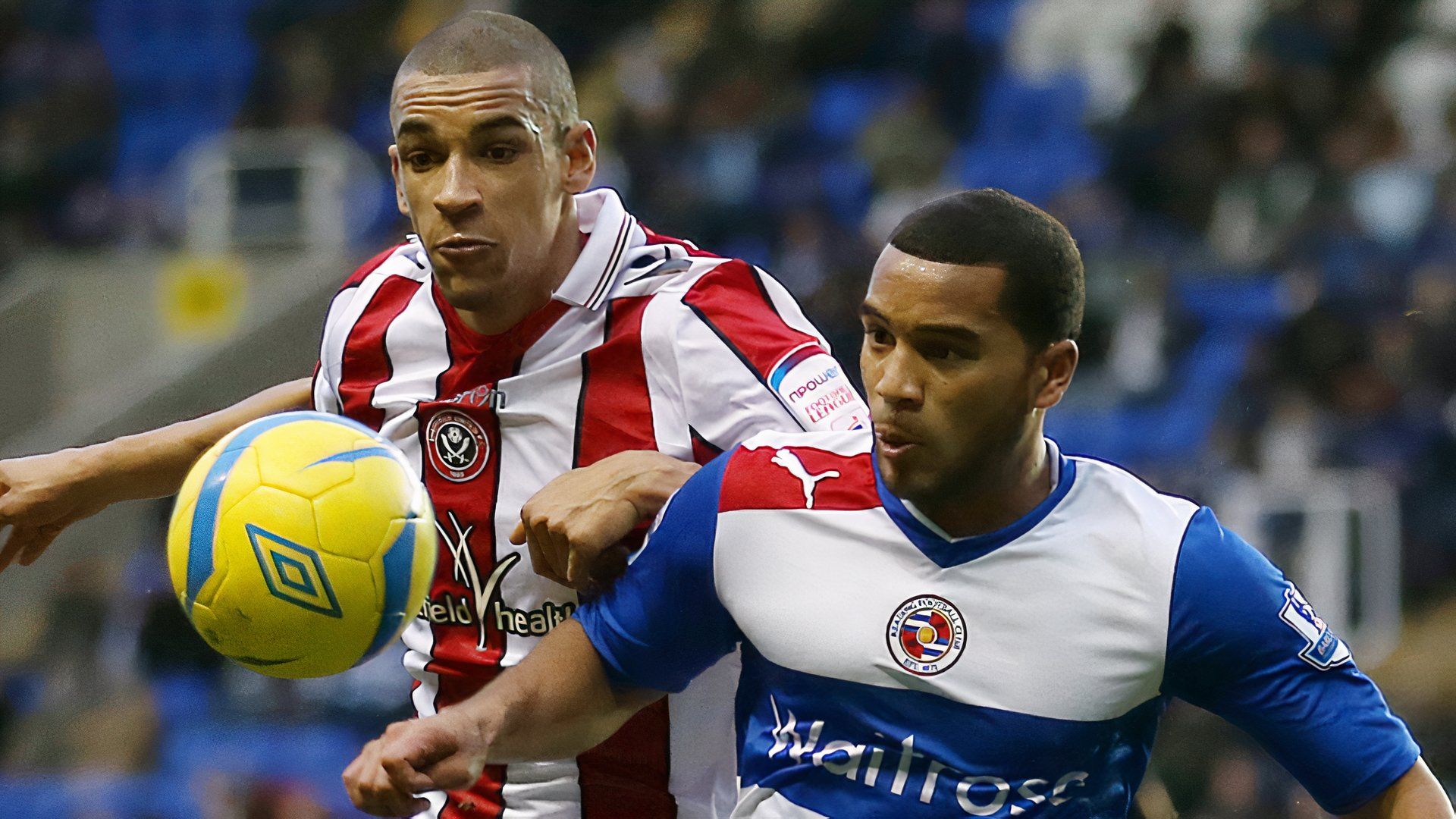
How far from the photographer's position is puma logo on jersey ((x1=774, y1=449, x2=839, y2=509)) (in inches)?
100

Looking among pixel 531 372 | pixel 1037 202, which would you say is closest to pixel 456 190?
pixel 531 372

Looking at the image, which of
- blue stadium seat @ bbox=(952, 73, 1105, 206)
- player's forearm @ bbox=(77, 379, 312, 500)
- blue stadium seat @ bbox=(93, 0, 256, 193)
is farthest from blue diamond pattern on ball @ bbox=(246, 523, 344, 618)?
blue stadium seat @ bbox=(93, 0, 256, 193)

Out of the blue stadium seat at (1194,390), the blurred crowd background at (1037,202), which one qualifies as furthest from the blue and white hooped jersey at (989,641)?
the blue stadium seat at (1194,390)

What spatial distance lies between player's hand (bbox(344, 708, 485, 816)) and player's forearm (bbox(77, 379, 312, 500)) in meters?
1.08

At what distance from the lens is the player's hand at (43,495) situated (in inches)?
124

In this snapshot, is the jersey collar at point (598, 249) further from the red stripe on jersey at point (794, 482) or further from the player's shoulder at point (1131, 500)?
the player's shoulder at point (1131, 500)

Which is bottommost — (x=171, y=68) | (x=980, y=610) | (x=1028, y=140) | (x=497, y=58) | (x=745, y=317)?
(x=171, y=68)

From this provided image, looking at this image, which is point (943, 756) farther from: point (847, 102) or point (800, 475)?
point (847, 102)

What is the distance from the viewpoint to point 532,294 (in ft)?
9.87

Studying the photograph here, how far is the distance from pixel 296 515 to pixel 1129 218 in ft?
19.9

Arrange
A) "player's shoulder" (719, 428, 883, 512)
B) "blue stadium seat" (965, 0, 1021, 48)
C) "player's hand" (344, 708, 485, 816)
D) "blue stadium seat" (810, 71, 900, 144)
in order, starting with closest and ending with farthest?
"player's hand" (344, 708, 485, 816) < "player's shoulder" (719, 428, 883, 512) < "blue stadium seat" (810, 71, 900, 144) < "blue stadium seat" (965, 0, 1021, 48)

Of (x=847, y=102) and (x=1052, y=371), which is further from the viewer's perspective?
(x=847, y=102)

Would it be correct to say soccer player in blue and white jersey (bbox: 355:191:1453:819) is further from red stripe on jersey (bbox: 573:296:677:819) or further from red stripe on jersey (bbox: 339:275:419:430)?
red stripe on jersey (bbox: 339:275:419:430)

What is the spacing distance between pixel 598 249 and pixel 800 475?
68 centimetres
